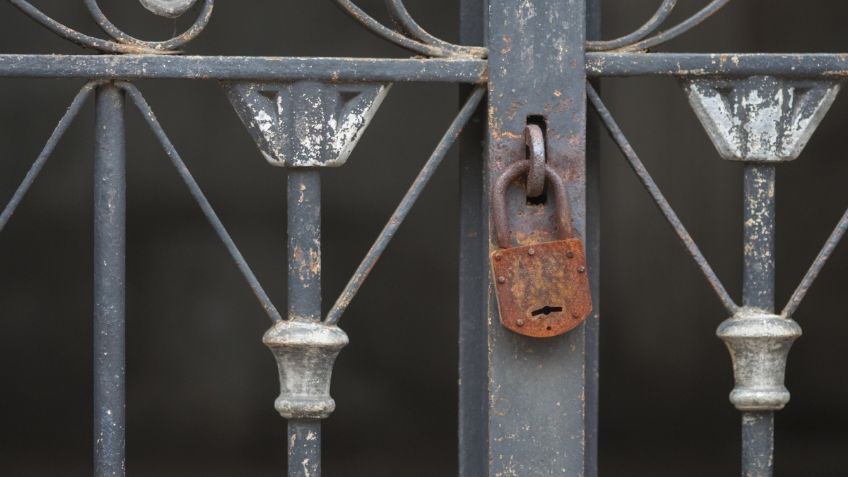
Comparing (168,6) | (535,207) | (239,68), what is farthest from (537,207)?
(168,6)

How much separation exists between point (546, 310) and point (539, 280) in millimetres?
53

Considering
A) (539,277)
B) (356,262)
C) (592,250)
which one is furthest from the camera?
(356,262)

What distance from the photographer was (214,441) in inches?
199

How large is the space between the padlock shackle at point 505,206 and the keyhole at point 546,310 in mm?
80

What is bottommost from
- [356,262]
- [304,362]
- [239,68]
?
[304,362]

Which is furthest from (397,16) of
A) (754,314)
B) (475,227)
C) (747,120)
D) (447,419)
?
(447,419)

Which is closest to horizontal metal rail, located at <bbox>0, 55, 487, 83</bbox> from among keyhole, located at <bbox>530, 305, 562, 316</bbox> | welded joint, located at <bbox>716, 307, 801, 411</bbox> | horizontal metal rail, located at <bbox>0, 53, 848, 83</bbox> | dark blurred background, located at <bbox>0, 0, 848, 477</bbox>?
horizontal metal rail, located at <bbox>0, 53, 848, 83</bbox>

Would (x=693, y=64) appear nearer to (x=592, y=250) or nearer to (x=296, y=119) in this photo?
(x=592, y=250)

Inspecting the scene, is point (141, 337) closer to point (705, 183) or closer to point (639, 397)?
point (639, 397)

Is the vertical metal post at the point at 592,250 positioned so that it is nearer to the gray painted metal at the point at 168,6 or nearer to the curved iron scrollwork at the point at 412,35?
the curved iron scrollwork at the point at 412,35

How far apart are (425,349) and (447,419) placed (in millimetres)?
304

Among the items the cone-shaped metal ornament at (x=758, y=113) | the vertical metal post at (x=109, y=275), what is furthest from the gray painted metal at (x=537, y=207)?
the vertical metal post at (x=109, y=275)

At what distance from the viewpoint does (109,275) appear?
1452mm

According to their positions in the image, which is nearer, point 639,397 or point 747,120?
point 747,120
